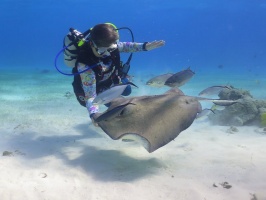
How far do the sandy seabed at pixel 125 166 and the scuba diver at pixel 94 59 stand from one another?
966 millimetres

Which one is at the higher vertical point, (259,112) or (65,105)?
(259,112)

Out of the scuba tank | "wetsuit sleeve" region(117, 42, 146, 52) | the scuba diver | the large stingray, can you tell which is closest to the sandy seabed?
the large stingray

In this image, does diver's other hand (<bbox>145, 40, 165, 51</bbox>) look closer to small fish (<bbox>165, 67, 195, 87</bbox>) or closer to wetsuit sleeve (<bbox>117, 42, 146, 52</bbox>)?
wetsuit sleeve (<bbox>117, 42, 146, 52</bbox>)

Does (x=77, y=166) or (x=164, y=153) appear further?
(x=164, y=153)

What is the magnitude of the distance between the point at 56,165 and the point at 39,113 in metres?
4.45

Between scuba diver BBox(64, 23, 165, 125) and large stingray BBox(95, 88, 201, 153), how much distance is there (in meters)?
0.85

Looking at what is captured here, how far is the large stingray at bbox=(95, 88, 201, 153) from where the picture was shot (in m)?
3.37

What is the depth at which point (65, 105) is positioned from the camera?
10047 millimetres

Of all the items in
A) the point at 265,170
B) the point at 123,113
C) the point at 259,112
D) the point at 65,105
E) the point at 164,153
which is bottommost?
the point at 65,105

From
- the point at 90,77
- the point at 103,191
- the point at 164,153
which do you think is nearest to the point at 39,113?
the point at 90,77

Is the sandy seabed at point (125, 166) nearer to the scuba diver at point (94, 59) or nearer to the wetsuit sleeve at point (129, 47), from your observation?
the scuba diver at point (94, 59)

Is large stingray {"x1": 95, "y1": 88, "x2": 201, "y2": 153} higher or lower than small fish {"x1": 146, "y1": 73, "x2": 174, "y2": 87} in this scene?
higher

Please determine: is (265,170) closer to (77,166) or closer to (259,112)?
(77,166)

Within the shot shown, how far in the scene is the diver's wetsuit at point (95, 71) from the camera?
4805mm
